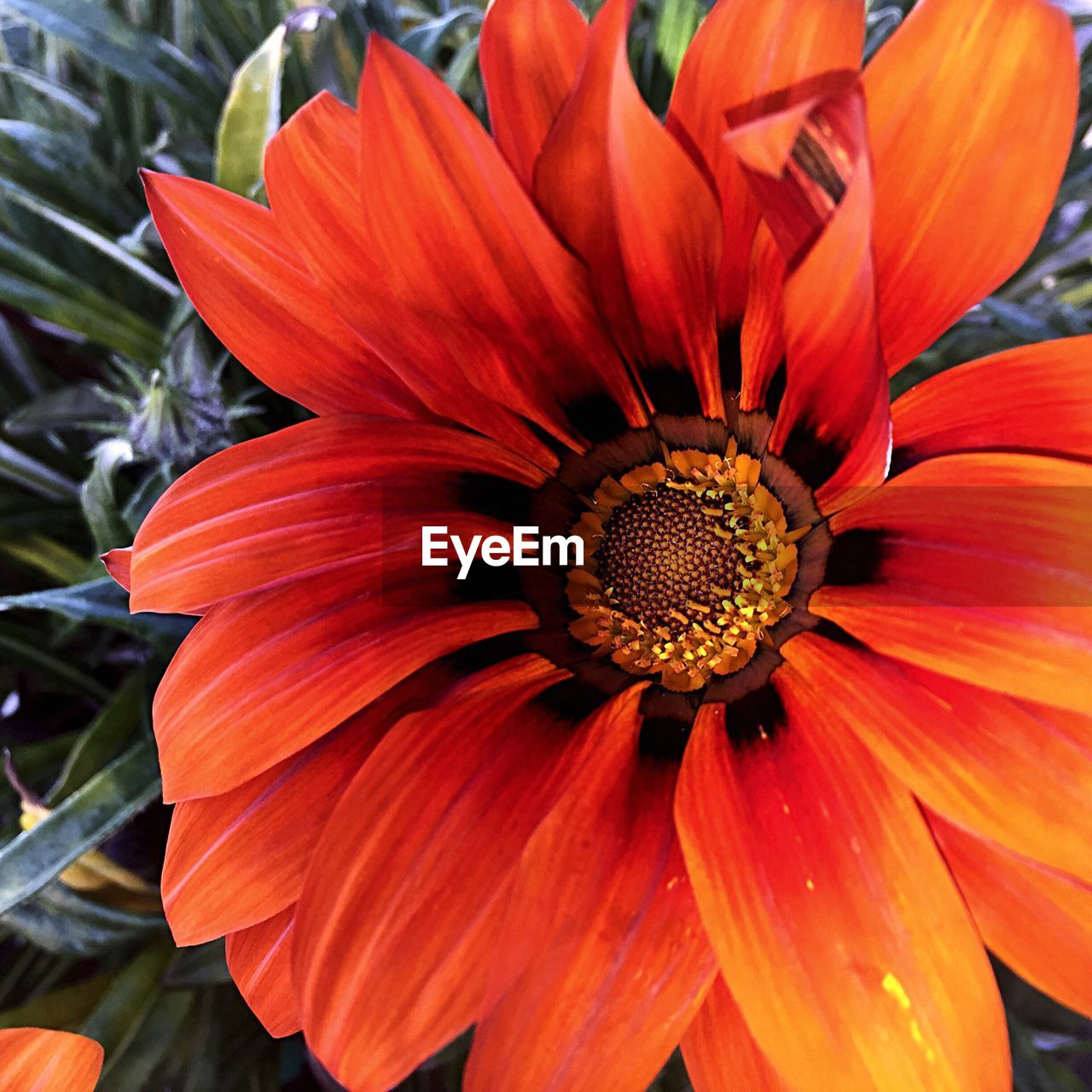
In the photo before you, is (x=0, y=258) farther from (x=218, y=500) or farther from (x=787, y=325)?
(x=787, y=325)

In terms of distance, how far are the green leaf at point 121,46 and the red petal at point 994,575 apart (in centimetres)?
52

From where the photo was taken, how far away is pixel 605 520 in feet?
1.58

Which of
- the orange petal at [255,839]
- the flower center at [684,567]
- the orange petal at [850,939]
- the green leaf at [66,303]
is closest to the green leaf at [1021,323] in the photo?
the flower center at [684,567]

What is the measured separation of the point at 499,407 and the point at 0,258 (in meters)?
0.35

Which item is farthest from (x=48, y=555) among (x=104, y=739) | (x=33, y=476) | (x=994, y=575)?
(x=994, y=575)

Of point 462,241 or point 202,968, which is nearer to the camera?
point 462,241

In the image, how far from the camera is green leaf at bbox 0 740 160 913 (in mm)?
430

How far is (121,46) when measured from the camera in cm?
56

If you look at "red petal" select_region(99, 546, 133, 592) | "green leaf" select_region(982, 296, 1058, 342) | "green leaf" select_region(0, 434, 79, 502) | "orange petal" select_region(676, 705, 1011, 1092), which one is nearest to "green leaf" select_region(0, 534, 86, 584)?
"green leaf" select_region(0, 434, 79, 502)

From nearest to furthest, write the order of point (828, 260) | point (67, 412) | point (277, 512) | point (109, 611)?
point (828, 260) → point (277, 512) → point (109, 611) → point (67, 412)

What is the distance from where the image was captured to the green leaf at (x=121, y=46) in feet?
1.76

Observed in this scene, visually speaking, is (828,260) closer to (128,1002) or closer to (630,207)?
(630,207)

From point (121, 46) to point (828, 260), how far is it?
1.65 feet

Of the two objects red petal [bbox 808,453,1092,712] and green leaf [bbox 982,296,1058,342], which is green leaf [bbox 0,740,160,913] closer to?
red petal [bbox 808,453,1092,712]
